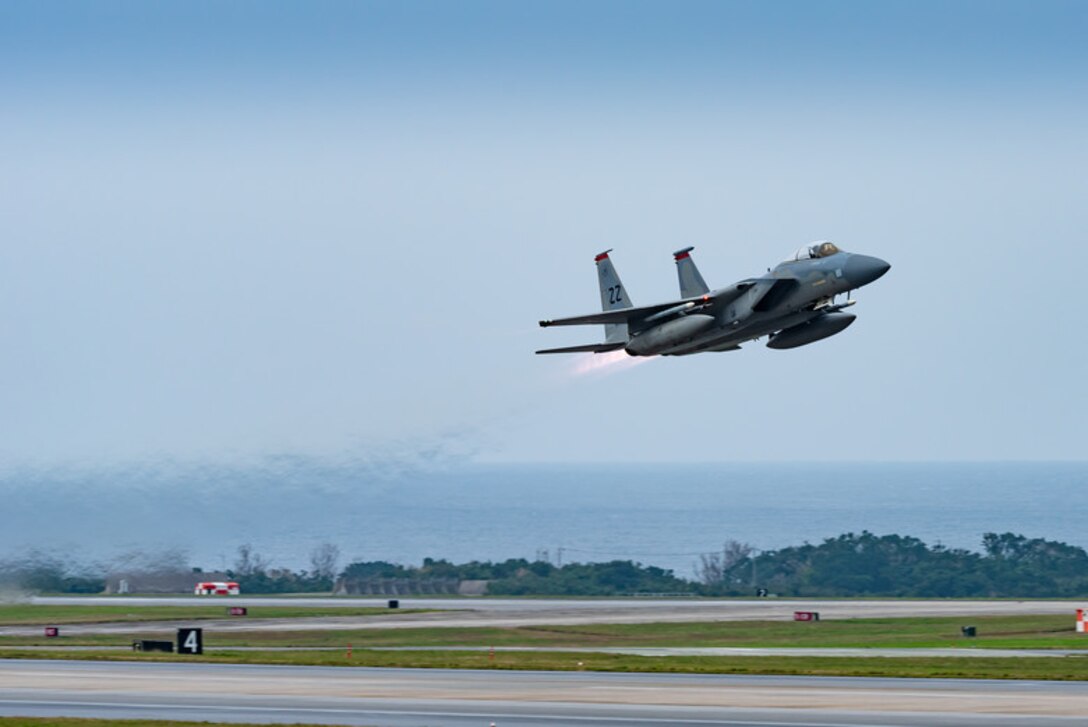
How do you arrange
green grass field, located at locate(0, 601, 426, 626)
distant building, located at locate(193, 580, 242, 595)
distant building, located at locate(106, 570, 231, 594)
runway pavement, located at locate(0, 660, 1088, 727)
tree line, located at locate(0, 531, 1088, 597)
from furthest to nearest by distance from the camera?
tree line, located at locate(0, 531, 1088, 597), distant building, located at locate(193, 580, 242, 595), green grass field, located at locate(0, 601, 426, 626), distant building, located at locate(106, 570, 231, 594), runway pavement, located at locate(0, 660, 1088, 727)

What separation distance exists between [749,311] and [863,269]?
4008 mm

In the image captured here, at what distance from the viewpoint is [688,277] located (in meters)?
60.0

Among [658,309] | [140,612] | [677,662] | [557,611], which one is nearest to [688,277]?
[658,309]

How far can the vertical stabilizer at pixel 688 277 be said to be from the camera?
59.7m

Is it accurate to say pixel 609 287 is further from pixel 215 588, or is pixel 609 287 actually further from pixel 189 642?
pixel 215 588

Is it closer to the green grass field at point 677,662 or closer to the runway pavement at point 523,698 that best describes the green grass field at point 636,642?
the green grass field at point 677,662

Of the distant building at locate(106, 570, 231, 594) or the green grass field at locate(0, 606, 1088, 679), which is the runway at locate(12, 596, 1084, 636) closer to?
the distant building at locate(106, 570, 231, 594)

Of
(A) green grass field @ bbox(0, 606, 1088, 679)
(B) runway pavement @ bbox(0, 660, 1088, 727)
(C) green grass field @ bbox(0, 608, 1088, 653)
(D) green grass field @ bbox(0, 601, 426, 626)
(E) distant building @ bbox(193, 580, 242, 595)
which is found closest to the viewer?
(B) runway pavement @ bbox(0, 660, 1088, 727)

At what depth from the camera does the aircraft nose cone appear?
54.6 metres

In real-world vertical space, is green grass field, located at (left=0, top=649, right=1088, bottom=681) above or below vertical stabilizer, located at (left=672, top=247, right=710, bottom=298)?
below

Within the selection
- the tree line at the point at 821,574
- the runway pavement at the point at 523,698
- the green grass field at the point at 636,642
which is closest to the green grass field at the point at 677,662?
the green grass field at the point at 636,642

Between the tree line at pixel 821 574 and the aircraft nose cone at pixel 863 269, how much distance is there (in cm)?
5713

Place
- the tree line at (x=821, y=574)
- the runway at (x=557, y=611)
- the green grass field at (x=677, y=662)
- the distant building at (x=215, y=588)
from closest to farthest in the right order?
the green grass field at (x=677, y=662), the runway at (x=557, y=611), the distant building at (x=215, y=588), the tree line at (x=821, y=574)

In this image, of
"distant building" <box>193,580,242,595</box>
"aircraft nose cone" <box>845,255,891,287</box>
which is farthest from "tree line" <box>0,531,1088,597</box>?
"aircraft nose cone" <box>845,255,891,287</box>
